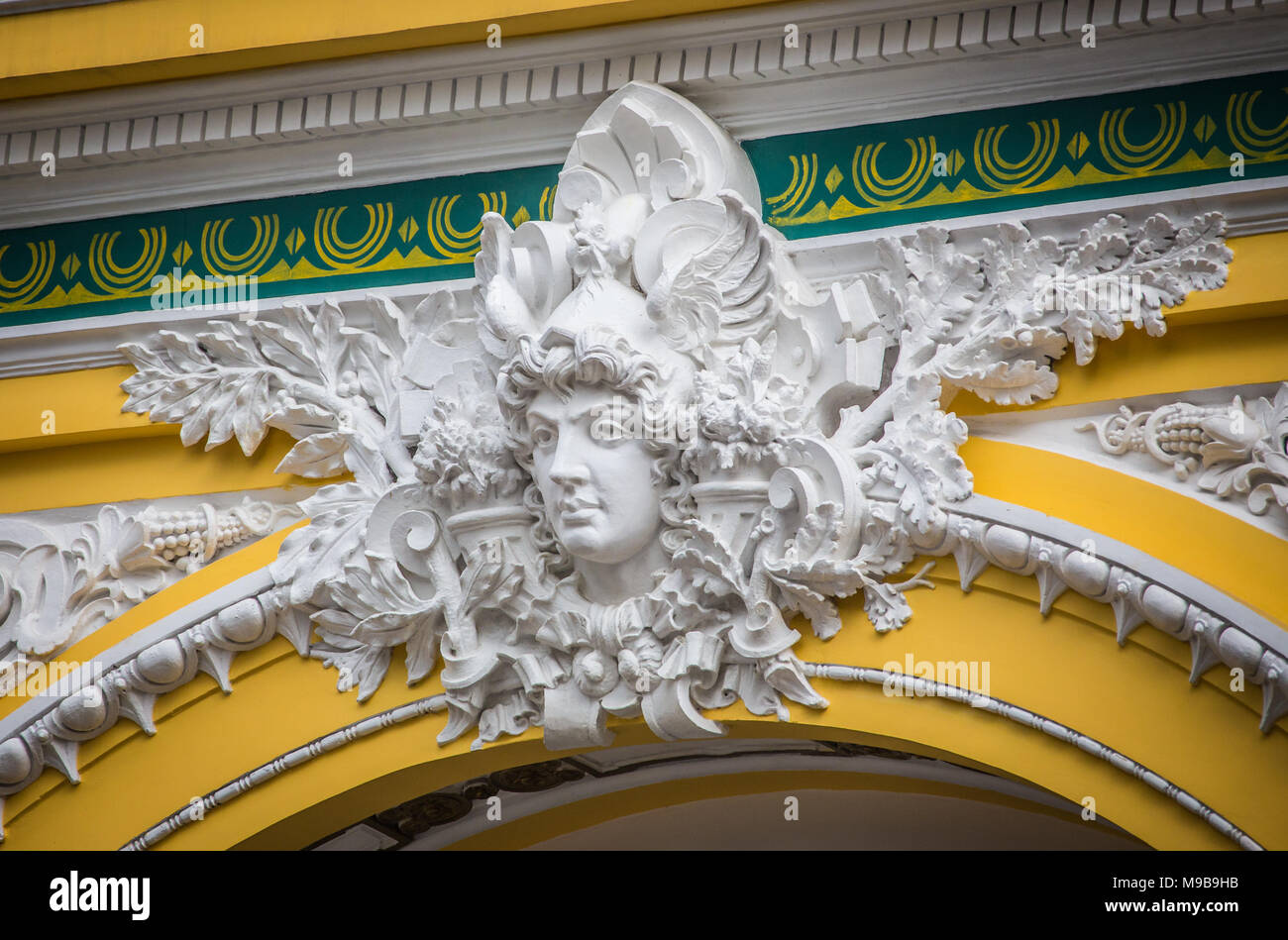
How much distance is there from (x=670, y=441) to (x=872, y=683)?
0.61m

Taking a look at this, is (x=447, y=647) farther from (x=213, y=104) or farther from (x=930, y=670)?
(x=213, y=104)

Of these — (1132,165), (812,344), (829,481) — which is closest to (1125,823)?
→ (829,481)

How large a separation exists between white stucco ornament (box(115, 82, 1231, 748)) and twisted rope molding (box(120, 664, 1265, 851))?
0.08 metres

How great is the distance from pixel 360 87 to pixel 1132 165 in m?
1.70

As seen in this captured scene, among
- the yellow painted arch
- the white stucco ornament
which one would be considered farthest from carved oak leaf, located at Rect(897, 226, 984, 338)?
the yellow painted arch

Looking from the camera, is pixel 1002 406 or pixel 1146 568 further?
pixel 1002 406

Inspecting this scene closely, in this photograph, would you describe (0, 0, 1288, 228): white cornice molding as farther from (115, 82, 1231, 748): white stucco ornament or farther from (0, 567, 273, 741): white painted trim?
(0, 567, 273, 741): white painted trim

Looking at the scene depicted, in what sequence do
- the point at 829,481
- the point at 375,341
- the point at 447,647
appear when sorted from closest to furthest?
the point at 829,481 < the point at 447,647 < the point at 375,341

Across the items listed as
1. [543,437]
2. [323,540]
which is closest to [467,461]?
[543,437]

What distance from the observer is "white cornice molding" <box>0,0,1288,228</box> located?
3395 millimetres

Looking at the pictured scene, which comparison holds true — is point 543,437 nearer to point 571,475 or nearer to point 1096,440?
point 571,475

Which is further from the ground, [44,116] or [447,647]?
[44,116]

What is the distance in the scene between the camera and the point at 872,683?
10.7 feet

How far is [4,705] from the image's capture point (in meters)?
3.80
